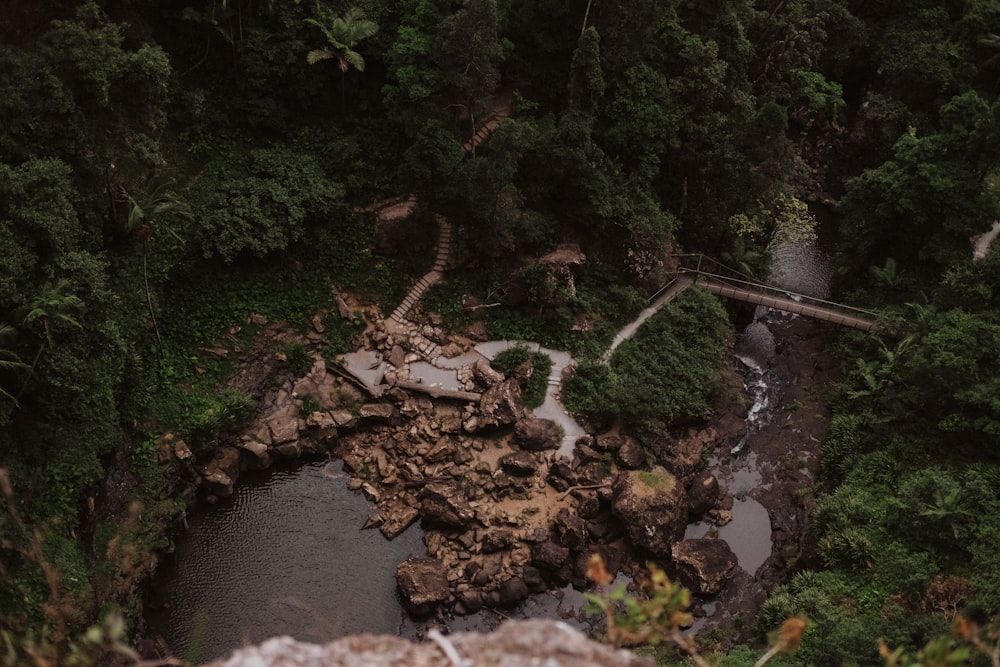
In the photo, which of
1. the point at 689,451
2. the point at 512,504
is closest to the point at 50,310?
the point at 512,504

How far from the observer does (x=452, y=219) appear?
27.2 metres

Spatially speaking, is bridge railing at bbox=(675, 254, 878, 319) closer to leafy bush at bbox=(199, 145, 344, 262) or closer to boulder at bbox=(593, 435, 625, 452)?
boulder at bbox=(593, 435, 625, 452)

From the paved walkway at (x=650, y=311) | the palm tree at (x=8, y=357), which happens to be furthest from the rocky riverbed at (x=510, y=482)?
the palm tree at (x=8, y=357)

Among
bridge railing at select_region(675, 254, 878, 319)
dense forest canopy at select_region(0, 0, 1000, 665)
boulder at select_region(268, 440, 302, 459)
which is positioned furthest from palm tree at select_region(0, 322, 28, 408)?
bridge railing at select_region(675, 254, 878, 319)

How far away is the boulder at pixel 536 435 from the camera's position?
2508cm

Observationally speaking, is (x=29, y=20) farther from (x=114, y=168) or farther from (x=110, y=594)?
(x=110, y=594)

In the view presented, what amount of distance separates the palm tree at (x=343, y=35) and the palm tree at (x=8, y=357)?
1327 centimetres

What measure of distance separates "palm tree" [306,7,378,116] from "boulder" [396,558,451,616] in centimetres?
1680

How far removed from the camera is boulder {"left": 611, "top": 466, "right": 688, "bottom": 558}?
2322cm

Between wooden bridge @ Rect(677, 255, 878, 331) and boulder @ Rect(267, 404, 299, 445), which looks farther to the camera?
wooden bridge @ Rect(677, 255, 878, 331)

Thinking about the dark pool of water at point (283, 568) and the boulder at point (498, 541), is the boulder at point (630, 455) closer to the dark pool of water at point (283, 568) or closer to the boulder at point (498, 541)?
the boulder at point (498, 541)

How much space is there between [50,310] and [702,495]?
20098 mm

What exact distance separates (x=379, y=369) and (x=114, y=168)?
10.5 m

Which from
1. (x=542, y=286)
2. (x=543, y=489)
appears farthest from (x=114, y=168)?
(x=543, y=489)
